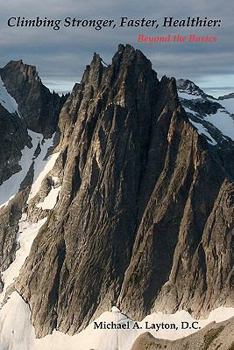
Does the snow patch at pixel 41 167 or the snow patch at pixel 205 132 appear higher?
the snow patch at pixel 205 132

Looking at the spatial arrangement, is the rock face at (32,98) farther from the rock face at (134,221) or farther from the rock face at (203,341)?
the rock face at (203,341)

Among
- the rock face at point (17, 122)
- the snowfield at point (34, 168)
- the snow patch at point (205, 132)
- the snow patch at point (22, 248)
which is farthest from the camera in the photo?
the snow patch at point (205, 132)

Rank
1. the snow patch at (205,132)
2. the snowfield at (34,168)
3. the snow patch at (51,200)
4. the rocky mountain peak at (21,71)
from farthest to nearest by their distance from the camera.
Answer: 1. the rocky mountain peak at (21,71)
2. the snow patch at (205,132)
3. the snowfield at (34,168)
4. the snow patch at (51,200)

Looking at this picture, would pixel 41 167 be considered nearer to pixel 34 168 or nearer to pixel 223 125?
pixel 34 168

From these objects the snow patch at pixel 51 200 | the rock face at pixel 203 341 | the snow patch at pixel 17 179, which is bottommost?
the rock face at pixel 203 341

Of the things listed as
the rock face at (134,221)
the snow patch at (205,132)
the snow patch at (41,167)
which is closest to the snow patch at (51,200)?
the rock face at (134,221)

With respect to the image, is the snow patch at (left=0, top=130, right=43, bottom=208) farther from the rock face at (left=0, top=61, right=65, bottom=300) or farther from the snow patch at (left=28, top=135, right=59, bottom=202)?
the snow patch at (left=28, top=135, right=59, bottom=202)
